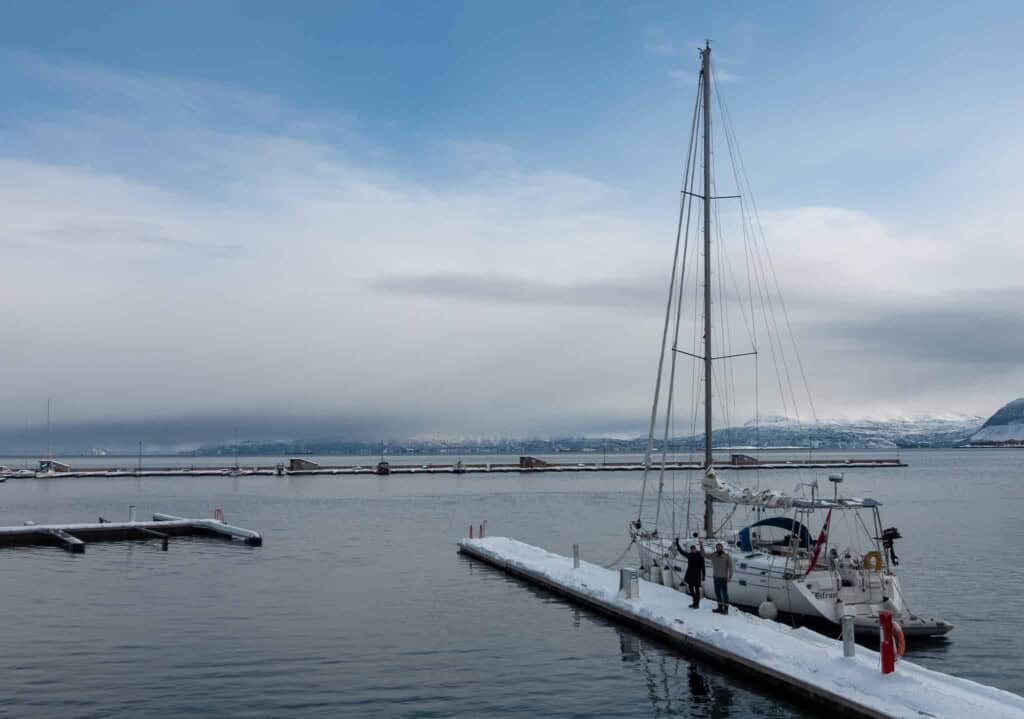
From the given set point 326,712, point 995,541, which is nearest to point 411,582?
point 326,712

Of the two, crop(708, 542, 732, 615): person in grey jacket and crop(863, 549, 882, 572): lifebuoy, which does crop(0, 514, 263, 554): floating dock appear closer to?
crop(708, 542, 732, 615): person in grey jacket

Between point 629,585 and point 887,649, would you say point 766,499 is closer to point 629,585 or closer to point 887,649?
point 629,585

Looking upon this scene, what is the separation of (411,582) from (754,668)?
19446mm

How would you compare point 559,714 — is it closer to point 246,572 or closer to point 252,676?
point 252,676

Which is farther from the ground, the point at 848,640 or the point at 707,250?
the point at 707,250

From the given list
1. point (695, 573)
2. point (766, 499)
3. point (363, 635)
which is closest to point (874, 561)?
point (766, 499)

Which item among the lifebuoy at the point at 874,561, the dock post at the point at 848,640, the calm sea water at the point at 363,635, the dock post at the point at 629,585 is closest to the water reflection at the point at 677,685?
the calm sea water at the point at 363,635

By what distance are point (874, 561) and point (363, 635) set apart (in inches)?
611

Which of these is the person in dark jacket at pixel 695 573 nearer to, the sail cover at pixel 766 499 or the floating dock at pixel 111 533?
the sail cover at pixel 766 499

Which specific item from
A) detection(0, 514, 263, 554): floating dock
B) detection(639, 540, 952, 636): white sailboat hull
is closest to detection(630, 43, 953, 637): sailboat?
detection(639, 540, 952, 636): white sailboat hull

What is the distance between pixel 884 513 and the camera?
7969 cm

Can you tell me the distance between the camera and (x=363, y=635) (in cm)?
2728

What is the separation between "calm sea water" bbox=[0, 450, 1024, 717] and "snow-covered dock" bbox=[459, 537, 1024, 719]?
0.58m

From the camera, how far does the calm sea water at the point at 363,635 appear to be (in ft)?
67.3
